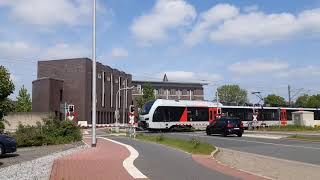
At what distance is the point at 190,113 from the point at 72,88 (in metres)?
42.6

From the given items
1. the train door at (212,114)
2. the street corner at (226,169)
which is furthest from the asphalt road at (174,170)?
the train door at (212,114)

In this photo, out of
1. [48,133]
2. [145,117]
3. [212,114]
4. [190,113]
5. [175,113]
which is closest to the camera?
[48,133]

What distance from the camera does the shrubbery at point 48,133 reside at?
92.9ft

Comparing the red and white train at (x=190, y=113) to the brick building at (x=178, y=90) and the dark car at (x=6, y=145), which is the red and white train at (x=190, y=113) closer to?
the dark car at (x=6, y=145)

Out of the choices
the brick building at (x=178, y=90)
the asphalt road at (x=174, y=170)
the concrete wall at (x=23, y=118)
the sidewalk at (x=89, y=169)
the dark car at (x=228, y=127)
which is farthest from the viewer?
the brick building at (x=178, y=90)

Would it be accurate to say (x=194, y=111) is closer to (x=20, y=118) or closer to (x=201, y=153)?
(x=20, y=118)

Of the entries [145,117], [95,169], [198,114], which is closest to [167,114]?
[145,117]

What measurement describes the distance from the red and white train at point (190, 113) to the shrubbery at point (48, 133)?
1924cm

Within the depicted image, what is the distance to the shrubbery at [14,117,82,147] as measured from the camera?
92.9 ft

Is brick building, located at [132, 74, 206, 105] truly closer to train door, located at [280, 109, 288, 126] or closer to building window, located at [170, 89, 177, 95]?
building window, located at [170, 89, 177, 95]

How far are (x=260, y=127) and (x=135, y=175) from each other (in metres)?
50.4

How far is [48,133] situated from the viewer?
29.7 m

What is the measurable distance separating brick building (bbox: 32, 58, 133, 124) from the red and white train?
34.3m

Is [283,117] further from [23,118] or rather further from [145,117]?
[23,118]
